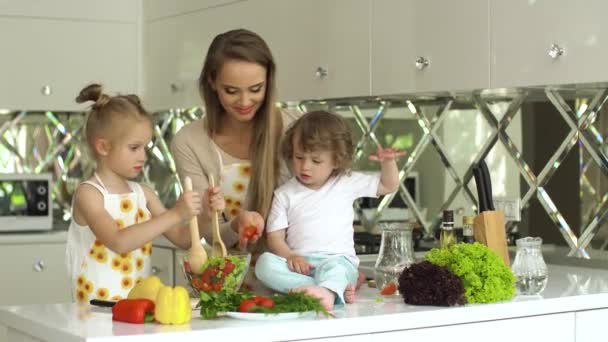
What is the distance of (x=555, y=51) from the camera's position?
10.1 feet

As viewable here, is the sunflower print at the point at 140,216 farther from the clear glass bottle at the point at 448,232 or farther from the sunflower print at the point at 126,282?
the clear glass bottle at the point at 448,232

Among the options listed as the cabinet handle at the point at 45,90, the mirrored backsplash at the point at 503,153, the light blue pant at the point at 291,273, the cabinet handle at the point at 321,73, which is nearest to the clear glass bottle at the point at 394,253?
the light blue pant at the point at 291,273

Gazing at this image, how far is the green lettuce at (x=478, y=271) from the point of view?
2430mm

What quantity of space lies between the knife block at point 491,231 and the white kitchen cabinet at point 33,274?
2.39 meters

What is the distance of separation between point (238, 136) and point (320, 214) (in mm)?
445

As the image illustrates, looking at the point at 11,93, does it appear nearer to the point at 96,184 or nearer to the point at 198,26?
the point at 198,26

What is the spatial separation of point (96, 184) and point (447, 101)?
64.9 inches

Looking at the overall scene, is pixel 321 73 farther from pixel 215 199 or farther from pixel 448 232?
pixel 215 199

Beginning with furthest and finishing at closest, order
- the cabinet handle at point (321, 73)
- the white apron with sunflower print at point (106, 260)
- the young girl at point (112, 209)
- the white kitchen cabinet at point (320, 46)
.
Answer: the cabinet handle at point (321, 73) → the white kitchen cabinet at point (320, 46) → the white apron with sunflower print at point (106, 260) → the young girl at point (112, 209)

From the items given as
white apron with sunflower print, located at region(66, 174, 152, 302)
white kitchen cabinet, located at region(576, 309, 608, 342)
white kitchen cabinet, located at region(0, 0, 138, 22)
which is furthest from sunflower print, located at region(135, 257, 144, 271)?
white kitchen cabinet, located at region(0, 0, 138, 22)

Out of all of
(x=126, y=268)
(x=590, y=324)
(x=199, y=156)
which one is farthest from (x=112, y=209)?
(x=590, y=324)

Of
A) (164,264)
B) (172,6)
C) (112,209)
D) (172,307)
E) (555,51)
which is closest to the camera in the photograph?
(172,307)

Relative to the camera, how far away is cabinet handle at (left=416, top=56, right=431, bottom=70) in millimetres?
3502

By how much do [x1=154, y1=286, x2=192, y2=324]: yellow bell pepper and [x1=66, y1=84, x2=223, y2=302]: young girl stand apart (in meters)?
0.49
